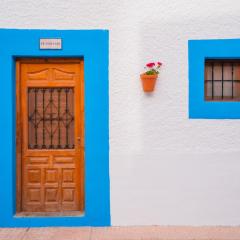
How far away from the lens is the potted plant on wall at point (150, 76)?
6078 mm

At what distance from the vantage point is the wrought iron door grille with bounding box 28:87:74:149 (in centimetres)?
636

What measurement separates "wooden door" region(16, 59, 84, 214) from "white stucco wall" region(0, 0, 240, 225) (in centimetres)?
A: 51

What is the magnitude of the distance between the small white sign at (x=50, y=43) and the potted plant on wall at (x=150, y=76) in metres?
1.20

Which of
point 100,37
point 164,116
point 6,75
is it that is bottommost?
point 164,116

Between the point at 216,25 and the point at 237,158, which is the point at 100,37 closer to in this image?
the point at 216,25

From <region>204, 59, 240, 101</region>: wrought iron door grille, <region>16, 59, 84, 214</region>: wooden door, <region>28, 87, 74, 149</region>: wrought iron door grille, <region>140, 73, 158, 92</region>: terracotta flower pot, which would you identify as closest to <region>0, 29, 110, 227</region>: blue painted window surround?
Result: <region>16, 59, 84, 214</region>: wooden door

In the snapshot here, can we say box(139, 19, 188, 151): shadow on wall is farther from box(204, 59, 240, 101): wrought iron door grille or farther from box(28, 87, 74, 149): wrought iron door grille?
box(28, 87, 74, 149): wrought iron door grille

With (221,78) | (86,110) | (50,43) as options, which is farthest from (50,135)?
(221,78)

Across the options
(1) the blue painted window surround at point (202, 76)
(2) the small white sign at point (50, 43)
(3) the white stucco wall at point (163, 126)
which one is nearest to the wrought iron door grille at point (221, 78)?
(1) the blue painted window surround at point (202, 76)

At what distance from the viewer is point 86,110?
620 cm

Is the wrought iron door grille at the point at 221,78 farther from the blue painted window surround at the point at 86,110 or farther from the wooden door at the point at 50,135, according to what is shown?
the wooden door at the point at 50,135

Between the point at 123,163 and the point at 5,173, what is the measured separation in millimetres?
1605

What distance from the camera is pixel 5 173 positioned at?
619 cm

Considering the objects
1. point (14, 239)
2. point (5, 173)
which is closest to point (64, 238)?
point (14, 239)
